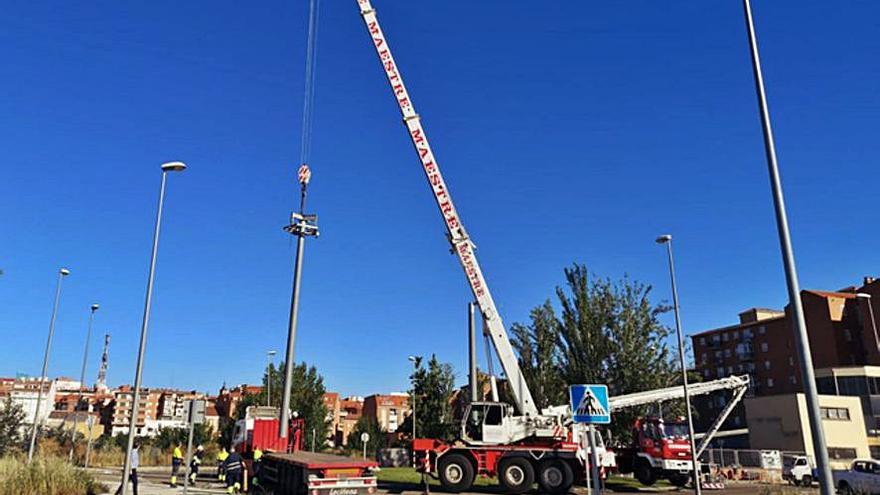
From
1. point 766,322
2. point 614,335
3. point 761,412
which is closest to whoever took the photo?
point 614,335

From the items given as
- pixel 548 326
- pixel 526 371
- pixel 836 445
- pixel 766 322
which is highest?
pixel 766 322

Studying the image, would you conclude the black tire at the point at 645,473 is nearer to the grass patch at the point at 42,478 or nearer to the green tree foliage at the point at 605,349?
the green tree foliage at the point at 605,349

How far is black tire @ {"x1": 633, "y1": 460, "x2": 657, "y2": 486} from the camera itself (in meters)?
23.8

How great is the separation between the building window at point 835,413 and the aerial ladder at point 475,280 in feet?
122

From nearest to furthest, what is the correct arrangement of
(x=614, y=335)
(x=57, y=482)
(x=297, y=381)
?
(x=57, y=482), (x=614, y=335), (x=297, y=381)

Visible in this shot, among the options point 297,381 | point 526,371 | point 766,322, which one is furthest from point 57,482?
point 766,322

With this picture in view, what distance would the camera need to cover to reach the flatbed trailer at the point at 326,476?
14.2 metres

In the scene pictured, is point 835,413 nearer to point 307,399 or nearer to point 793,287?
point 307,399

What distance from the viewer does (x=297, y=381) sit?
47.8 m

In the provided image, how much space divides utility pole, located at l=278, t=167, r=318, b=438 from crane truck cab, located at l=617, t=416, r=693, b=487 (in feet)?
42.6

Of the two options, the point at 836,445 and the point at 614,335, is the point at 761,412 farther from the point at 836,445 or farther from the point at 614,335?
the point at 614,335

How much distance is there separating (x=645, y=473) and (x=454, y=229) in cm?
1170

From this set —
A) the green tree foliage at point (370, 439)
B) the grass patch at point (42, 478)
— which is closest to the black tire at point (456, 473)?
the grass patch at point (42, 478)

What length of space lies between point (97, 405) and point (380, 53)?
109m
